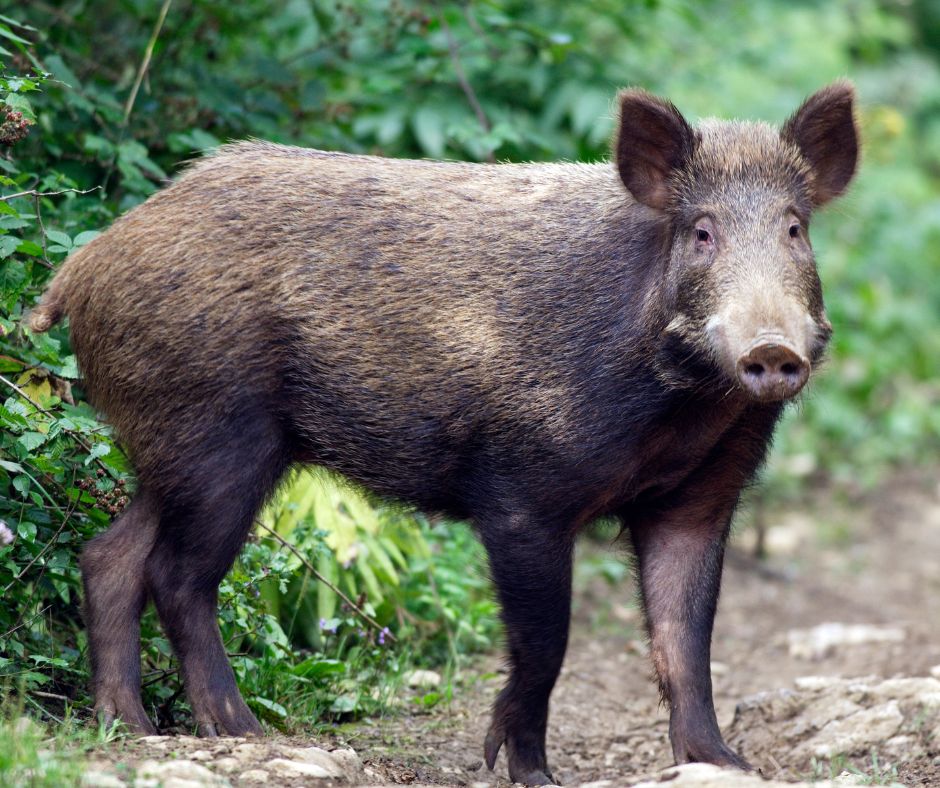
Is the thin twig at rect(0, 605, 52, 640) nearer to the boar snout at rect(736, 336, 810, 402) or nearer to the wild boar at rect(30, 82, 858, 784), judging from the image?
the wild boar at rect(30, 82, 858, 784)

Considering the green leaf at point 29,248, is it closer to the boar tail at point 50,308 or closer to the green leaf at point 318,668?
the boar tail at point 50,308

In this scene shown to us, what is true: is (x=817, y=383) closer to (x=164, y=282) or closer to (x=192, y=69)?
(x=164, y=282)

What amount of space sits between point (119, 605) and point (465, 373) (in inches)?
54.8

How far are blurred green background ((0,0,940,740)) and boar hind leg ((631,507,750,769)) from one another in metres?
0.67

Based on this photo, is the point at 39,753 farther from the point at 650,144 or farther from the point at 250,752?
the point at 650,144

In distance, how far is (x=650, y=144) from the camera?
453cm

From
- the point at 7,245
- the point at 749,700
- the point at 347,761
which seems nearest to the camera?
the point at 347,761

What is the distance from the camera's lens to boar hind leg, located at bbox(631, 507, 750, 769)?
15.2ft

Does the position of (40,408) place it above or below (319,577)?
above

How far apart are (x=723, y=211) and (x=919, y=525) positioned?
18.4 feet

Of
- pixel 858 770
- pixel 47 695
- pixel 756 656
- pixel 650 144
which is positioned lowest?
pixel 756 656

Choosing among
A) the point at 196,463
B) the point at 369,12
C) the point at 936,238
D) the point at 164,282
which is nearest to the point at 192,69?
the point at 369,12

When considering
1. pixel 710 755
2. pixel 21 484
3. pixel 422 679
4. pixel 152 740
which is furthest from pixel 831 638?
pixel 21 484

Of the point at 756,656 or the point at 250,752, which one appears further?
the point at 756,656
